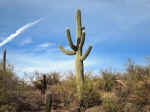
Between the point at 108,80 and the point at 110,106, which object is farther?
the point at 108,80

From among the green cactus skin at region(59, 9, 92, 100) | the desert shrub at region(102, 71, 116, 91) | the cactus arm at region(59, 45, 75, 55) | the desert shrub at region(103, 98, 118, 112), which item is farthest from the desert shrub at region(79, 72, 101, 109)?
the cactus arm at region(59, 45, 75, 55)

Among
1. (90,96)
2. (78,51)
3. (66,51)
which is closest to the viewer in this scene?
(90,96)

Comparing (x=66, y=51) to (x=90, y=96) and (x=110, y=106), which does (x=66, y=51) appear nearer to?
(x=90, y=96)

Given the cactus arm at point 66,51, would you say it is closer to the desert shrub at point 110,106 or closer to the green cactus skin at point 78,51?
the green cactus skin at point 78,51

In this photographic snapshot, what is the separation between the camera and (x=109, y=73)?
15602mm

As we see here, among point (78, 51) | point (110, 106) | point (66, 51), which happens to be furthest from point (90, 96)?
point (66, 51)

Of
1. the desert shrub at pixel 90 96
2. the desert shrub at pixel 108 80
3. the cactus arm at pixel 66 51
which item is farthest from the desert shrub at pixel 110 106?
the cactus arm at pixel 66 51

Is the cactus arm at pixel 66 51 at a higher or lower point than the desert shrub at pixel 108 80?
higher

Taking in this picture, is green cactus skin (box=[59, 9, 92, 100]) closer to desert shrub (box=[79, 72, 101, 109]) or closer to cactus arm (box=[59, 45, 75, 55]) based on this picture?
cactus arm (box=[59, 45, 75, 55])

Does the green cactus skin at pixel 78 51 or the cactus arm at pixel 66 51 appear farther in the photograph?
the cactus arm at pixel 66 51

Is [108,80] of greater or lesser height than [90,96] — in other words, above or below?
above

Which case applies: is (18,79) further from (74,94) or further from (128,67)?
(128,67)

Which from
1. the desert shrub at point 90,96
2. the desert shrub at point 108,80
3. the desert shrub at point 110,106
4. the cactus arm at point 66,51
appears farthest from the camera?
the desert shrub at point 108,80

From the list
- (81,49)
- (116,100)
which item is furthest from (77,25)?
(116,100)
